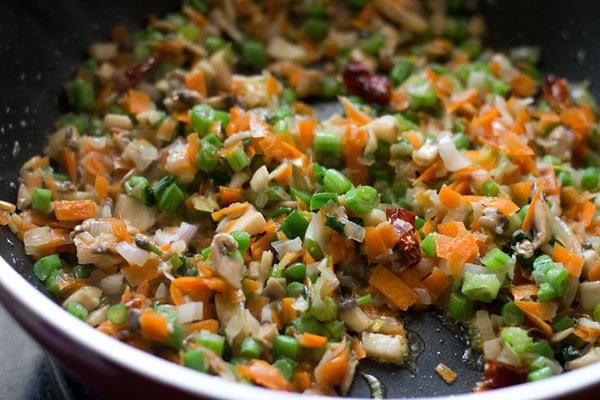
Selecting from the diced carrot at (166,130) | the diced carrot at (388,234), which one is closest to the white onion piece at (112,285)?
the diced carrot at (166,130)

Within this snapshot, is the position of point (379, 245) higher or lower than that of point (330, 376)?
higher

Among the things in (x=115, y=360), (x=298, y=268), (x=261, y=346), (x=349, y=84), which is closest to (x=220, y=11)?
(x=349, y=84)

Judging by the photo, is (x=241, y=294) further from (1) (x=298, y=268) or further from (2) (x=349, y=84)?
(2) (x=349, y=84)

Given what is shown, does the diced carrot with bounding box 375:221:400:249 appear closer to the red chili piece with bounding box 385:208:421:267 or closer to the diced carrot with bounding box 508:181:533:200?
the red chili piece with bounding box 385:208:421:267

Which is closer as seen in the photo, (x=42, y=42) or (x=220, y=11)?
(x=42, y=42)

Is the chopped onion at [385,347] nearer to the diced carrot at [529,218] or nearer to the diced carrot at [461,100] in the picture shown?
the diced carrot at [529,218]

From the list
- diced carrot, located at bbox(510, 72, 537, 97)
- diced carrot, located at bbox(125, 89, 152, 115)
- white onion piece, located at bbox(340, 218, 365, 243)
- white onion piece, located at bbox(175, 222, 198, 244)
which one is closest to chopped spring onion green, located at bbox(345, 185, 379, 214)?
white onion piece, located at bbox(340, 218, 365, 243)
